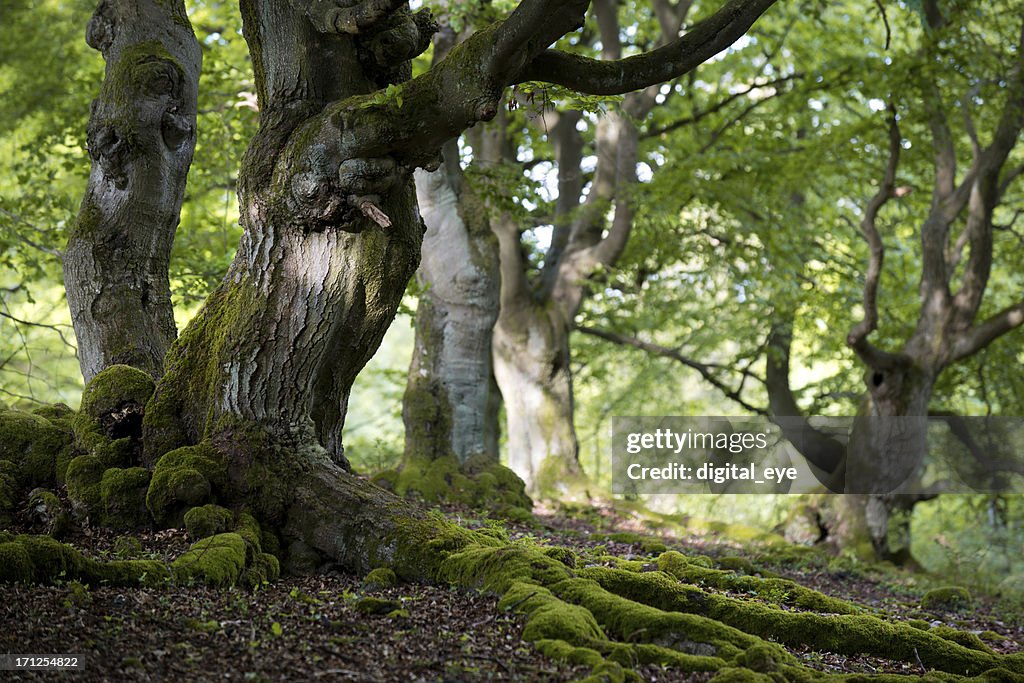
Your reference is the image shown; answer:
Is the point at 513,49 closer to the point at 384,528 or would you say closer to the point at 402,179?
the point at 402,179

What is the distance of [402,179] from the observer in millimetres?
6602

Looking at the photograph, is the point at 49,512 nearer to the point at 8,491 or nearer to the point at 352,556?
the point at 8,491

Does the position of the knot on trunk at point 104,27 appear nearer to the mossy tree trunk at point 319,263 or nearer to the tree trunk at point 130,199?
the tree trunk at point 130,199

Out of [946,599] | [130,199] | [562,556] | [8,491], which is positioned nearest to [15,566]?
[8,491]

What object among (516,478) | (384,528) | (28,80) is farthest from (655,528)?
(28,80)

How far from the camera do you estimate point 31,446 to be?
275 inches

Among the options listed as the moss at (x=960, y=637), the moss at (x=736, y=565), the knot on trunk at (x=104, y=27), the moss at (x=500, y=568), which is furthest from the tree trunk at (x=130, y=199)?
the moss at (x=960, y=637)

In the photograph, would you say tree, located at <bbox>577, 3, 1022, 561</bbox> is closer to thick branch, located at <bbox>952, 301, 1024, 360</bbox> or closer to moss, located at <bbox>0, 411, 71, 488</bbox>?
thick branch, located at <bbox>952, 301, 1024, 360</bbox>

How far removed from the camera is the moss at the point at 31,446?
269 inches

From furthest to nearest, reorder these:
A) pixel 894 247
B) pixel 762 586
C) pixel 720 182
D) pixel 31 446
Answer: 1. pixel 894 247
2. pixel 720 182
3. pixel 762 586
4. pixel 31 446

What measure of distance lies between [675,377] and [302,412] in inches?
738

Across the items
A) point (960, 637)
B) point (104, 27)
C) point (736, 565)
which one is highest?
point (104, 27)

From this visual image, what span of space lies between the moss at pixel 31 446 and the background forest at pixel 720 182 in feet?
11.5

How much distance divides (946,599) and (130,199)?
8576mm
